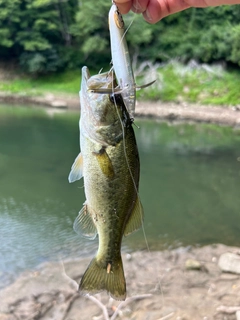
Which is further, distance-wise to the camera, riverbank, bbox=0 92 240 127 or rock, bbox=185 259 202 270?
riverbank, bbox=0 92 240 127

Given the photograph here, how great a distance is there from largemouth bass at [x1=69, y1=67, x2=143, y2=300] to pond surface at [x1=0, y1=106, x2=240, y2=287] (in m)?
4.43

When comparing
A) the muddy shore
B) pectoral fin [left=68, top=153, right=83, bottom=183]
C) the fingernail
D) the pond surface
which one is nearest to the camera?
pectoral fin [left=68, top=153, right=83, bottom=183]

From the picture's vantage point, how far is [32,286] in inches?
224

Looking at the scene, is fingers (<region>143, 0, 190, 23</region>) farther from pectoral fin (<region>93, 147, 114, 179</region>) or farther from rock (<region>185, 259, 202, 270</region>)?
rock (<region>185, 259, 202, 270</region>)

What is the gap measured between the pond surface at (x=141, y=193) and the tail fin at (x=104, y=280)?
4357 mm

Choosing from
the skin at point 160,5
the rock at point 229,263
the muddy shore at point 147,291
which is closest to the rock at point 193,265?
the muddy shore at point 147,291

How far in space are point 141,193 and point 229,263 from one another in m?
4.05

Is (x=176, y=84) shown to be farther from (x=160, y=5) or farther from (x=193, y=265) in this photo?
(x=160, y=5)

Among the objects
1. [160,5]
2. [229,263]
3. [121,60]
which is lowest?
[229,263]

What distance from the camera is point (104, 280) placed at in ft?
6.92

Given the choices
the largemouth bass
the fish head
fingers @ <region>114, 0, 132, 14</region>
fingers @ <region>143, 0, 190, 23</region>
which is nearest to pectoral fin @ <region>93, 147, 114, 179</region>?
the largemouth bass

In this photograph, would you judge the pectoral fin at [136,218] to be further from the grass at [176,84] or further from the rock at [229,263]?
the grass at [176,84]

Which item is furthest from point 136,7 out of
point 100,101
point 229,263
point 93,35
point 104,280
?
point 93,35

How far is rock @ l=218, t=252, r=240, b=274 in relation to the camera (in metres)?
5.98
